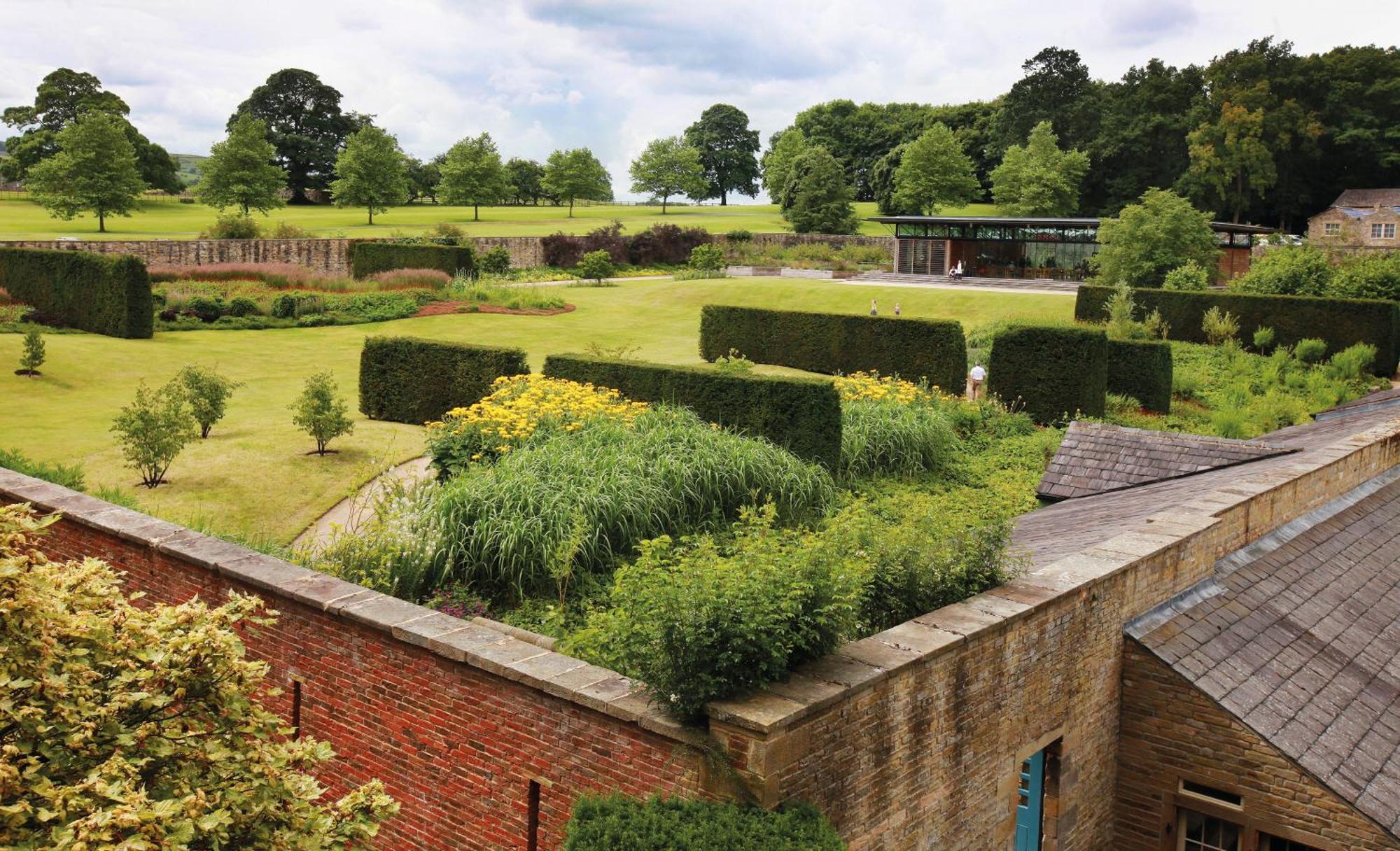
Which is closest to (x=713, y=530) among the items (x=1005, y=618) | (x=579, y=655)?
(x=579, y=655)

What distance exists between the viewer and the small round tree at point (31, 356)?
19703mm

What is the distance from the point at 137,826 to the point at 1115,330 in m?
25.0

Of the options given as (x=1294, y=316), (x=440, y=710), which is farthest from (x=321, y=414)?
(x=1294, y=316)

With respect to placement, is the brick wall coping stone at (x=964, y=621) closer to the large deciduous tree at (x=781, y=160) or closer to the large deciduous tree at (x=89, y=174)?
the large deciduous tree at (x=89, y=174)

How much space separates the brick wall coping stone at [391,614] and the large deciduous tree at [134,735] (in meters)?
1.37

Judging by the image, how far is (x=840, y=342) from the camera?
968 inches

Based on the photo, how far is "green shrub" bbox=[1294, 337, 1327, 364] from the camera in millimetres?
26078

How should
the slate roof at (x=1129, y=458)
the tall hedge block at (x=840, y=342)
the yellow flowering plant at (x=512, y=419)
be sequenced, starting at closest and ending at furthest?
the yellow flowering plant at (x=512, y=419), the slate roof at (x=1129, y=458), the tall hedge block at (x=840, y=342)

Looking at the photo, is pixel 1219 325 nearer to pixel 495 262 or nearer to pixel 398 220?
pixel 495 262

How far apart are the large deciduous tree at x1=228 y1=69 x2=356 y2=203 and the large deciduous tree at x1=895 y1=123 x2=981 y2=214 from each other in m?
40.3

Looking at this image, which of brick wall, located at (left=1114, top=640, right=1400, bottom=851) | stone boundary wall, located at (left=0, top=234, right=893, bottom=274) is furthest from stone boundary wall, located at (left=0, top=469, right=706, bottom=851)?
stone boundary wall, located at (left=0, top=234, right=893, bottom=274)

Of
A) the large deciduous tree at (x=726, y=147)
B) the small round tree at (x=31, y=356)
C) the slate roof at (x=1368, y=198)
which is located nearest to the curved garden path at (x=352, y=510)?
the small round tree at (x=31, y=356)

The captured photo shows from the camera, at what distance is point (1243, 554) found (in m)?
9.84

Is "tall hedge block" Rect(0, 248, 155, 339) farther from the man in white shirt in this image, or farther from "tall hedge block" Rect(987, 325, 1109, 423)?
"tall hedge block" Rect(987, 325, 1109, 423)
